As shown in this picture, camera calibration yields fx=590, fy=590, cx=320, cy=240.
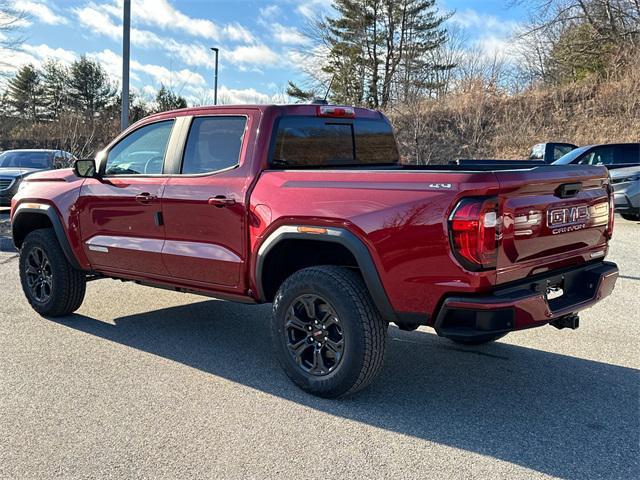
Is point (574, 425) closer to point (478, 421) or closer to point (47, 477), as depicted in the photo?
point (478, 421)

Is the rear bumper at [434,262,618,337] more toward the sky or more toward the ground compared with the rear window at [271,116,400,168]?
more toward the ground

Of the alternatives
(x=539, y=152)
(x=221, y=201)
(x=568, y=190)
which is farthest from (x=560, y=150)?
(x=221, y=201)

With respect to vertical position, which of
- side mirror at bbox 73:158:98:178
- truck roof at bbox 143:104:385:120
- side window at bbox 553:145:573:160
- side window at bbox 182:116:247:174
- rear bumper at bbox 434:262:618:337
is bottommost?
rear bumper at bbox 434:262:618:337

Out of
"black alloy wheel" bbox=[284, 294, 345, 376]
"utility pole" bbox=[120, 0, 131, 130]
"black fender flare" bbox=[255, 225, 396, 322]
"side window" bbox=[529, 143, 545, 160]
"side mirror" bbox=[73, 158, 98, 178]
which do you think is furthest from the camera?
"side window" bbox=[529, 143, 545, 160]

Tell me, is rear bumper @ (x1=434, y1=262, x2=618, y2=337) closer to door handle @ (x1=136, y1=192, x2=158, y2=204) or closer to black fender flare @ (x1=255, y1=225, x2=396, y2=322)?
black fender flare @ (x1=255, y1=225, x2=396, y2=322)

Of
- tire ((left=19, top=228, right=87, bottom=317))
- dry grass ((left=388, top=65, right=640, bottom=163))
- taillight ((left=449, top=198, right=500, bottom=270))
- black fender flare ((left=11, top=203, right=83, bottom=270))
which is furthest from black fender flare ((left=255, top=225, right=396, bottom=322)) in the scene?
dry grass ((left=388, top=65, right=640, bottom=163))

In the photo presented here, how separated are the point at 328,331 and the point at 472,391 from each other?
1077 mm

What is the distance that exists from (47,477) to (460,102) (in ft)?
82.5

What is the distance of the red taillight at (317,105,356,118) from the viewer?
457cm

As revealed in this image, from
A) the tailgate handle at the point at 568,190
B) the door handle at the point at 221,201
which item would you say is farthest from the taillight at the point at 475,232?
the door handle at the point at 221,201

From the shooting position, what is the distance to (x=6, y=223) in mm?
12117

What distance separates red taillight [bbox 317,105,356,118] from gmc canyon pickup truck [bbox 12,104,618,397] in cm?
1

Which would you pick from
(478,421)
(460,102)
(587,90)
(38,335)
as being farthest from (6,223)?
(587,90)

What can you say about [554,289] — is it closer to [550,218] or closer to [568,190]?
[550,218]
